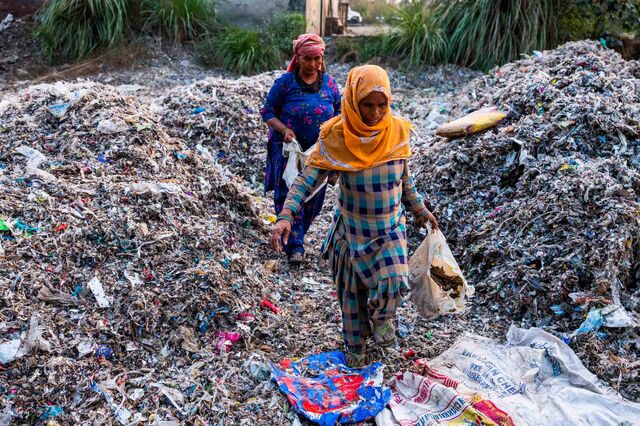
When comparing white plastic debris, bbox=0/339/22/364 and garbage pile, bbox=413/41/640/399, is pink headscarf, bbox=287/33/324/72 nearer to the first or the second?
garbage pile, bbox=413/41/640/399

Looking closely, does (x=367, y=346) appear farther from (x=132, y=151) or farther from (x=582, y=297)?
(x=132, y=151)

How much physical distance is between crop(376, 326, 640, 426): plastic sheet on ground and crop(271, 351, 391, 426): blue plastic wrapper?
0.09 meters

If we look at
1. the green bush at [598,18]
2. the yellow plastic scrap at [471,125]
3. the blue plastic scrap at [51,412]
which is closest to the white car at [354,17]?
the green bush at [598,18]

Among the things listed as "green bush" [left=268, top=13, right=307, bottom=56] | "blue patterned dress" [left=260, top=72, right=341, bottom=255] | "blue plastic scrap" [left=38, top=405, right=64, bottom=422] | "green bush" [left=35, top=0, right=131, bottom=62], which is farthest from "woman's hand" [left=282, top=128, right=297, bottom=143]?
"green bush" [left=35, top=0, right=131, bottom=62]

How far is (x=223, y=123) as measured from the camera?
6219 mm

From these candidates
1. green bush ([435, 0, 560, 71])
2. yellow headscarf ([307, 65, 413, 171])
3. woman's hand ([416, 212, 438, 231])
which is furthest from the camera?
green bush ([435, 0, 560, 71])

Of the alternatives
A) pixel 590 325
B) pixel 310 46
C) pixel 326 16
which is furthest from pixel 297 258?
pixel 326 16

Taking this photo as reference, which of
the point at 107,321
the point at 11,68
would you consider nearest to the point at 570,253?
the point at 107,321

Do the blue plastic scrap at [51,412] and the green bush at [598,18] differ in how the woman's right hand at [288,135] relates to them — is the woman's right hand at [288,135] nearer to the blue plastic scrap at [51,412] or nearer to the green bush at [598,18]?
the blue plastic scrap at [51,412]

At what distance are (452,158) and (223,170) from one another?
194 cm

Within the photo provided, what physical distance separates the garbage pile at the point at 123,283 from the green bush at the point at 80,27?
5088mm

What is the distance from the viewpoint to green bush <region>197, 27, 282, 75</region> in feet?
30.7

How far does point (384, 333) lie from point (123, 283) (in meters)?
1.35

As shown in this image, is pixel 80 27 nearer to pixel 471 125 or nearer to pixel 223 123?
pixel 223 123
